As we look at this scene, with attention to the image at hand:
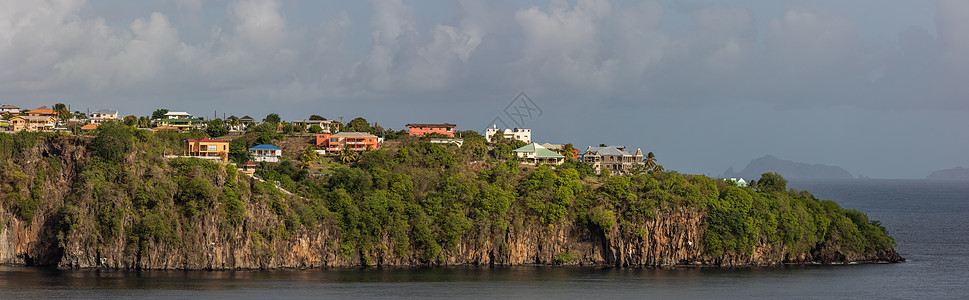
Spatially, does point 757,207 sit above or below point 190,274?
above

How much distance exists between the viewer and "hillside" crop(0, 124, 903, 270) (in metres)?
81.3

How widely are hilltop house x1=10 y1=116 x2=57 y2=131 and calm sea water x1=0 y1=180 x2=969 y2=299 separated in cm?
2889

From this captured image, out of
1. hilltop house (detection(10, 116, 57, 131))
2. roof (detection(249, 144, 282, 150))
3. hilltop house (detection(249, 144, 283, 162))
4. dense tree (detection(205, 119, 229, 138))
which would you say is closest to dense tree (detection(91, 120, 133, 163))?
hilltop house (detection(249, 144, 283, 162))

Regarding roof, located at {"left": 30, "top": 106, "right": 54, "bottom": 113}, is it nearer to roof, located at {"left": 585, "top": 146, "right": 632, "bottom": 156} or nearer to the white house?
the white house

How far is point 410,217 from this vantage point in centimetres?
8794

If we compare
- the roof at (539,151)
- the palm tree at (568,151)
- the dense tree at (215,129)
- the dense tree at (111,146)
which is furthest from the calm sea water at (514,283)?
the dense tree at (215,129)

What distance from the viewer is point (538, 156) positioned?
115938 millimetres

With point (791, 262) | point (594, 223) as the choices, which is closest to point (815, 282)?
point (791, 262)

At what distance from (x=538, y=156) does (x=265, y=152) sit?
3338cm

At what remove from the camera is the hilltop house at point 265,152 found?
343ft

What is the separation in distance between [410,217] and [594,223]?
1802cm

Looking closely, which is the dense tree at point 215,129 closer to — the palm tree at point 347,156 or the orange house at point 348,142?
the orange house at point 348,142

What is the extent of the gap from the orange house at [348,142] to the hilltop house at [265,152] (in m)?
7.63

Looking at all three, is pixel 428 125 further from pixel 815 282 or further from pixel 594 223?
pixel 815 282
